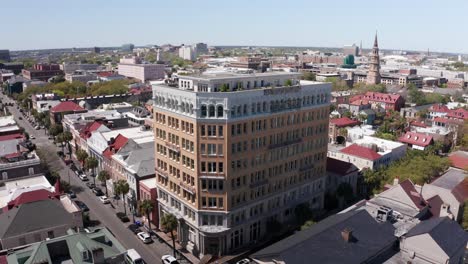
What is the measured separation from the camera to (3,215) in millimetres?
74250

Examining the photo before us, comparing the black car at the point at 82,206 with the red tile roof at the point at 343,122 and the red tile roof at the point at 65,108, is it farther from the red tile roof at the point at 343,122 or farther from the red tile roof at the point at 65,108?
the red tile roof at the point at 343,122

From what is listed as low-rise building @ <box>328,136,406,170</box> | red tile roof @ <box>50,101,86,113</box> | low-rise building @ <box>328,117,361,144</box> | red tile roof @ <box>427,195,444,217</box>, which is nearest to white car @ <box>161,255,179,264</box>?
red tile roof @ <box>427,195,444,217</box>

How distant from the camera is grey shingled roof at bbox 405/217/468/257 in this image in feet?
191

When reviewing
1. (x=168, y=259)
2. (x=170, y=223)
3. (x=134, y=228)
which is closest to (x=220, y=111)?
(x=170, y=223)

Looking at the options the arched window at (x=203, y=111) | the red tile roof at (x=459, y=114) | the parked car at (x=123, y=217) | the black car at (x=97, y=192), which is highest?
the arched window at (x=203, y=111)

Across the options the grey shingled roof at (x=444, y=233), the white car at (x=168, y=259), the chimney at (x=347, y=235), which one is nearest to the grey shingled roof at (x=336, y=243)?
the chimney at (x=347, y=235)

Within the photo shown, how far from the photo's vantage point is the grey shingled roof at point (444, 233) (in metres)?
58.2

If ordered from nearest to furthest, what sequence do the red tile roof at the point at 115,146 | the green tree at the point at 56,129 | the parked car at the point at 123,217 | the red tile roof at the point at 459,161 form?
the parked car at the point at 123,217 < the red tile roof at the point at 115,146 < the red tile roof at the point at 459,161 < the green tree at the point at 56,129

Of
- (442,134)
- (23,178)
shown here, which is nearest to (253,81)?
(23,178)

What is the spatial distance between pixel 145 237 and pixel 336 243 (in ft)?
147

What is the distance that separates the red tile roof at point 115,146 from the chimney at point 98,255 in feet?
200

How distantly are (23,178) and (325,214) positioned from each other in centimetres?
7937

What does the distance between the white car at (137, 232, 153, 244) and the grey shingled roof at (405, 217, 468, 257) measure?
172 ft

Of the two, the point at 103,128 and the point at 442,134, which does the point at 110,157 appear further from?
the point at 442,134
